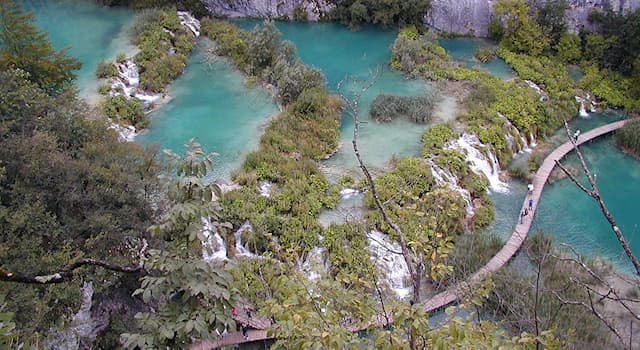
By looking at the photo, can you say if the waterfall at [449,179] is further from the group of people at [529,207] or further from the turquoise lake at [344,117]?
the group of people at [529,207]

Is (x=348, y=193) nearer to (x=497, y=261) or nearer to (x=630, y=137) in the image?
(x=497, y=261)

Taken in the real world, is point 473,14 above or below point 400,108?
above

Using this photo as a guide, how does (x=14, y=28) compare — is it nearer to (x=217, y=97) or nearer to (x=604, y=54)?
(x=217, y=97)

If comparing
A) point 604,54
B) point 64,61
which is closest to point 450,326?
point 64,61

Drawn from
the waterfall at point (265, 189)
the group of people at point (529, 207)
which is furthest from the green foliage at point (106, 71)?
the group of people at point (529, 207)

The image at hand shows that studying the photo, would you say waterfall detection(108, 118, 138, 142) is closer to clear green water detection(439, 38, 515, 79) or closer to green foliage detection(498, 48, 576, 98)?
clear green water detection(439, 38, 515, 79)

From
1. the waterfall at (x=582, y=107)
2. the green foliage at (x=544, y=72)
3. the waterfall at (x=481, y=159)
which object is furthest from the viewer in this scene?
the green foliage at (x=544, y=72)

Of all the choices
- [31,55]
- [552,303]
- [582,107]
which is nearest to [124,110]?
[31,55]
